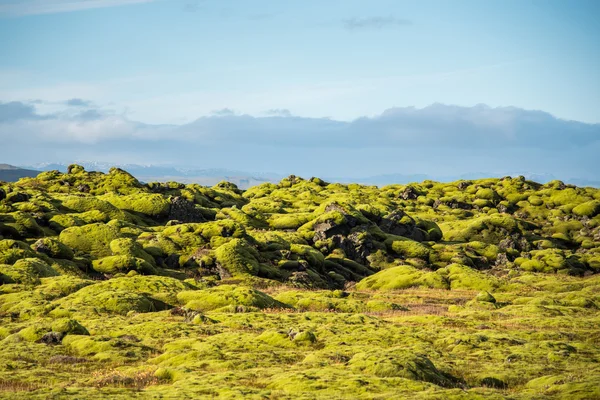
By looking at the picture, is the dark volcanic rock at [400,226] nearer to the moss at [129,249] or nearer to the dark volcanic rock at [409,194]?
the moss at [129,249]

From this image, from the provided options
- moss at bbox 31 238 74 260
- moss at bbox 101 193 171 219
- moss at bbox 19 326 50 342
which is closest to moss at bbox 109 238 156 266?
moss at bbox 31 238 74 260

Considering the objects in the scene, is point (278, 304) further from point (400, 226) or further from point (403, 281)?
point (400, 226)

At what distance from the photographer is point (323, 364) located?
32.1m

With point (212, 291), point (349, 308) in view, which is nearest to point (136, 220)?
point (212, 291)

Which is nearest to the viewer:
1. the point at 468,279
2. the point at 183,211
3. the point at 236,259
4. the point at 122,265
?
the point at 122,265

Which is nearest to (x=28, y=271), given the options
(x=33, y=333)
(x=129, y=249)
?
(x=129, y=249)

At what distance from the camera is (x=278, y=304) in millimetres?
59156

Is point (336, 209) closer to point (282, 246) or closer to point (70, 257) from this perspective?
point (282, 246)

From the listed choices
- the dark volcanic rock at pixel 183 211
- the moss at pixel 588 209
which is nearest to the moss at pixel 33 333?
the dark volcanic rock at pixel 183 211

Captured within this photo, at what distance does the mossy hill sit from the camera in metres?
29.1

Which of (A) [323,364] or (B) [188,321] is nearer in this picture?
(A) [323,364]

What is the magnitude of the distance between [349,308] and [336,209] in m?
52.5

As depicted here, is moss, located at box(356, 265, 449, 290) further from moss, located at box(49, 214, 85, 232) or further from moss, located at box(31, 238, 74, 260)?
moss, located at box(49, 214, 85, 232)

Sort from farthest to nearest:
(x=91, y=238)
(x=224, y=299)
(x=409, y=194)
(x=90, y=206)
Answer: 1. (x=409, y=194)
2. (x=90, y=206)
3. (x=91, y=238)
4. (x=224, y=299)
